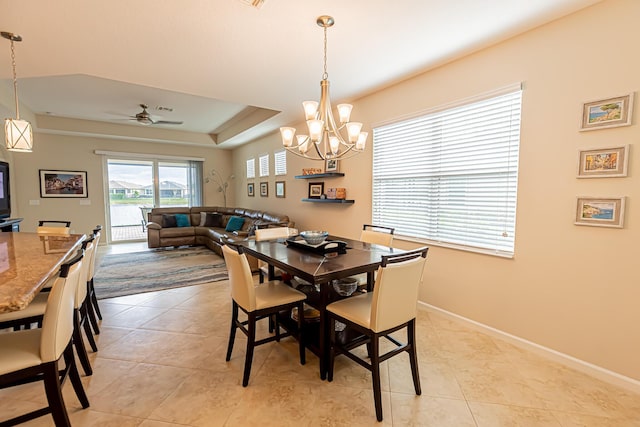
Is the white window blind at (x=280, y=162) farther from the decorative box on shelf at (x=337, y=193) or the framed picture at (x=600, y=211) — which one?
the framed picture at (x=600, y=211)

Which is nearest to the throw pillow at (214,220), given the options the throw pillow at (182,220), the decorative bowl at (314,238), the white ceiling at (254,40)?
the throw pillow at (182,220)

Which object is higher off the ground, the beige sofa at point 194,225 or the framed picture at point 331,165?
the framed picture at point 331,165

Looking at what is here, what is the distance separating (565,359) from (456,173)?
69.3 inches

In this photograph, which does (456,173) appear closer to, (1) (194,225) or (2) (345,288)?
(2) (345,288)

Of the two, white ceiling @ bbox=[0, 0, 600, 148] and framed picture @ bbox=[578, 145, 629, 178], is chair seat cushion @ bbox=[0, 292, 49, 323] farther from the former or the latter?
framed picture @ bbox=[578, 145, 629, 178]

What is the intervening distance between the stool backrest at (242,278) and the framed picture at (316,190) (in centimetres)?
281

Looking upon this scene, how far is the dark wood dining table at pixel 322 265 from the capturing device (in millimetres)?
1821

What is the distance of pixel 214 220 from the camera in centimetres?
741

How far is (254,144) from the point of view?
7.36 meters

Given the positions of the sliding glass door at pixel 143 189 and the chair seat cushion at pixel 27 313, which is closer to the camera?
the chair seat cushion at pixel 27 313

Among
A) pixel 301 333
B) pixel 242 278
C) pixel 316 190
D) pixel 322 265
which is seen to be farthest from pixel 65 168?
pixel 322 265

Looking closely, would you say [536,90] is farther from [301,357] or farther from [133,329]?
[133,329]

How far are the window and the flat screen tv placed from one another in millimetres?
6273

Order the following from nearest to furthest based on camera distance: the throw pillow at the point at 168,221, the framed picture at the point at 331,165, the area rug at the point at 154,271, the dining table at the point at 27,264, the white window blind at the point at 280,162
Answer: the dining table at the point at 27,264 < the area rug at the point at 154,271 < the framed picture at the point at 331,165 < the white window blind at the point at 280,162 < the throw pillow at the point at 168,221
